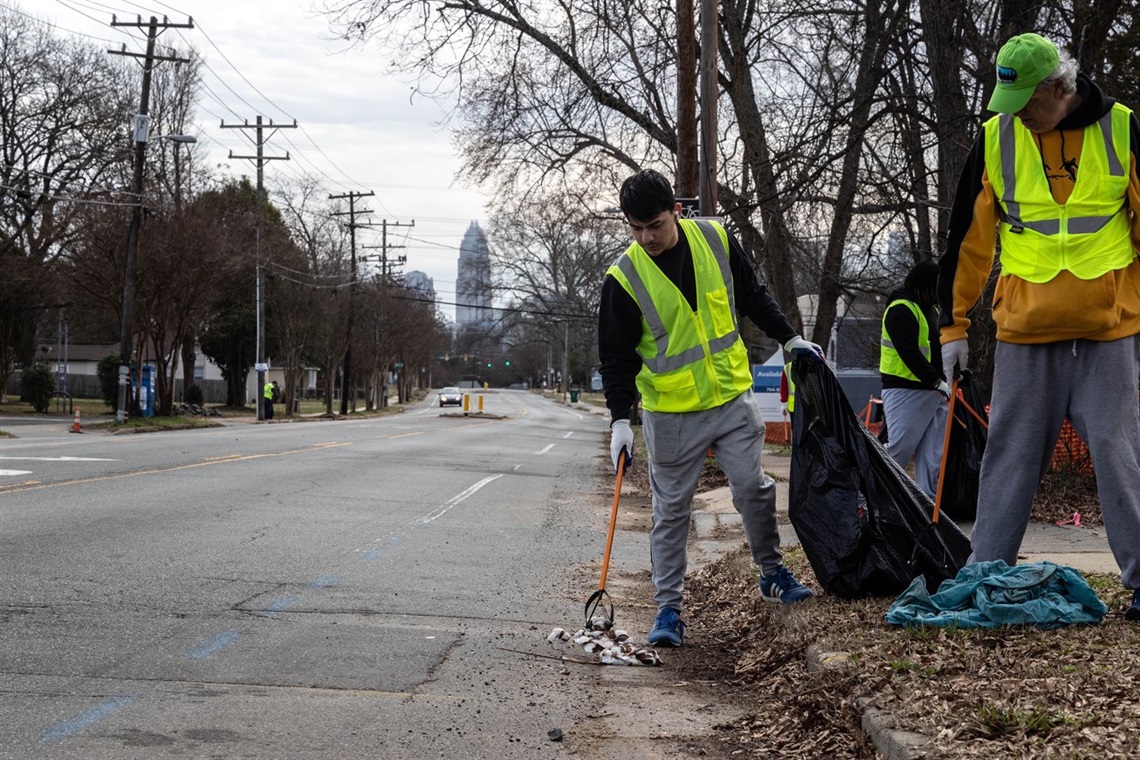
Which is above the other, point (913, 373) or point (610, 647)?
point (913, 373)

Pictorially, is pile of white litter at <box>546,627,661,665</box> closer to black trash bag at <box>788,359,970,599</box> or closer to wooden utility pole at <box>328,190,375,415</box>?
black trash bag at <box>788,359,970,599</box>

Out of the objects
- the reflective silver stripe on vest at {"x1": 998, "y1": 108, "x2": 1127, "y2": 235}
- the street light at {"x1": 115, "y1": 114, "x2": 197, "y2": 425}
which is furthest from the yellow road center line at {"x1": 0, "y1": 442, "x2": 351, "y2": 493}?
the street light at {"x1": 115, "y1": 114, "x2": 197, "y2": 425}

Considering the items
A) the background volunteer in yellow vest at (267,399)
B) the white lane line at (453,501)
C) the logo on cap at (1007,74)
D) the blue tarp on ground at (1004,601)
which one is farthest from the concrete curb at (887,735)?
the background volunteer in yellow vest at (267,399)

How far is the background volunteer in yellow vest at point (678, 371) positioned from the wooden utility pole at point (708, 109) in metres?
9.80

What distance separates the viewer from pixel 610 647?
5.45m

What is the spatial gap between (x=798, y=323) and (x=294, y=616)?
1545cm

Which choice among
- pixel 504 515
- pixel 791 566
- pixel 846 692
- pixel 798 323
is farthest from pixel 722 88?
pixel 846 692

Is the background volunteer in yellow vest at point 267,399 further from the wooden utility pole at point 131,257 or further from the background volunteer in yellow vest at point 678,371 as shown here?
the background volunteer in yellow vest at point 678,371

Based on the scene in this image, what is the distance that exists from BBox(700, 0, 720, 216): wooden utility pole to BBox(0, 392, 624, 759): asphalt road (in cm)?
479

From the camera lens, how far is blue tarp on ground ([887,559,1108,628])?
446 cm

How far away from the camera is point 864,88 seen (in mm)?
14234

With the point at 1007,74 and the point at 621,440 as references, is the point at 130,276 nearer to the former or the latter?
the point at 621,440

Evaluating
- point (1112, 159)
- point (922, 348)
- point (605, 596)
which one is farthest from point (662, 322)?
→ point (922, 348)

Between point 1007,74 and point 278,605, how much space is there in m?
4.33
